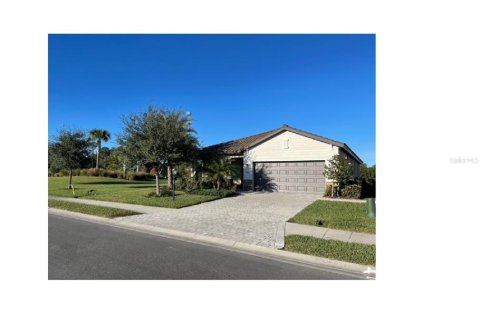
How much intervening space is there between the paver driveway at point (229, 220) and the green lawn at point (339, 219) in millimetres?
667

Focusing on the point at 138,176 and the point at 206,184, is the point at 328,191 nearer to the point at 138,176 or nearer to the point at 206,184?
the point at 206,184

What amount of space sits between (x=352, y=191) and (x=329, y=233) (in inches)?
291

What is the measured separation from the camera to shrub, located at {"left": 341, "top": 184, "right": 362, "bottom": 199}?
40.2ft

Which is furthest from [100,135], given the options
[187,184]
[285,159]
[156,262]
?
[156,262]

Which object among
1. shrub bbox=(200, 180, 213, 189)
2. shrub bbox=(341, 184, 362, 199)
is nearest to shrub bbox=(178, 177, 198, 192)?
shrub bbox=(200, 180, 213, 189)

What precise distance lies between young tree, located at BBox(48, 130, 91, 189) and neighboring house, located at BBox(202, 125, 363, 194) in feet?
31.0

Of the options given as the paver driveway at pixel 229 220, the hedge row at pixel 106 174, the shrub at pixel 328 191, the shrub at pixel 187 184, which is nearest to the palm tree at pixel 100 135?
the hedge row at pixel 106 174

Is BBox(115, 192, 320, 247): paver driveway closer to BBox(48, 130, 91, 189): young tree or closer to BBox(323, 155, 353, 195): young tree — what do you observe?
BBox(323, 155, 353, 195): young tree

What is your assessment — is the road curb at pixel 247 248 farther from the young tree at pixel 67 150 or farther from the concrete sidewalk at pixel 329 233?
the young tree at pixel 67 150

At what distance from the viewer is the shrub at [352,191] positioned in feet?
40.2
